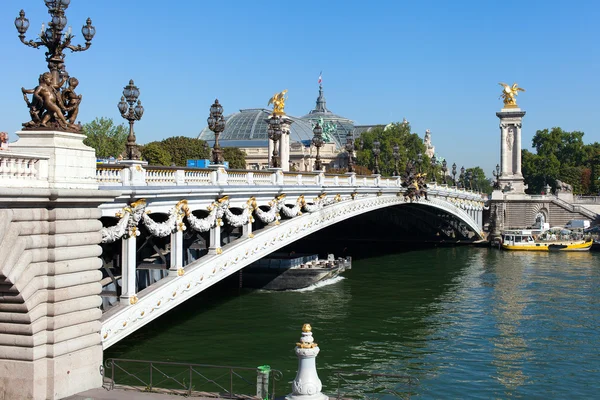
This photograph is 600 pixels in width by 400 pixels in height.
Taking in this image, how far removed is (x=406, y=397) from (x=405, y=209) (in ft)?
145

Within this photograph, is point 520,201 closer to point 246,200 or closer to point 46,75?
point 246,200

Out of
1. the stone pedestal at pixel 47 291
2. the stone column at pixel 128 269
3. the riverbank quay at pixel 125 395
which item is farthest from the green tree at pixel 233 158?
the riverbank quay at pixel 125 395

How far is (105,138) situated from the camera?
79750 millimetres

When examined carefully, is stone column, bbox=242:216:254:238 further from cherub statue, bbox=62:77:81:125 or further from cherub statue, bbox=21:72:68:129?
cherub statue, bbox=21:72:68:129

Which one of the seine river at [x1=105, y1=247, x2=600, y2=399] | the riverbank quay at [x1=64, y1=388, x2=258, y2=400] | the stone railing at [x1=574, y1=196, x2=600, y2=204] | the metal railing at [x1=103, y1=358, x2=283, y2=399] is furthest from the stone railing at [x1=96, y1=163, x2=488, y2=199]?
A: the stone railing at [x1=574, y1=196, x2=600, y2=204]

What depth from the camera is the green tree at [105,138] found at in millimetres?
77750

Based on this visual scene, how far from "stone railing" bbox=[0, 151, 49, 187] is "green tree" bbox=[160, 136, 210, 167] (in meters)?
64.3

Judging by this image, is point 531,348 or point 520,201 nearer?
point 531,348

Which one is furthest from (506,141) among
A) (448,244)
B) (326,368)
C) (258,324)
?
(326,368)

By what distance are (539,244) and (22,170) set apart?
5926 centimetres

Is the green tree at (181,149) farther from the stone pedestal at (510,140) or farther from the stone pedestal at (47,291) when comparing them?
the stone pedestal at (47,291)

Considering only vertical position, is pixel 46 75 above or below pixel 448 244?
above

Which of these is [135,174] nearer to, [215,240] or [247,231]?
[215,240]

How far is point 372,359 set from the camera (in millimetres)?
25938
